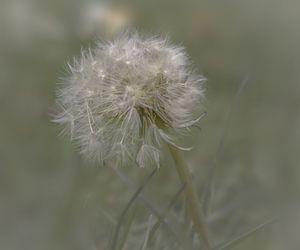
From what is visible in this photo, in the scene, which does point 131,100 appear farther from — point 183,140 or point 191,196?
point 183,140

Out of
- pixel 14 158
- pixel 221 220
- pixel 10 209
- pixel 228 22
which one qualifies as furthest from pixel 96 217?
pixel 228 22

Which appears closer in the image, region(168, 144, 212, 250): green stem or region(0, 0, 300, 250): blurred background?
region(168, 144, 212, 250): green stem

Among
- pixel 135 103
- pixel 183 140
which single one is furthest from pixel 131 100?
pixel 183 140

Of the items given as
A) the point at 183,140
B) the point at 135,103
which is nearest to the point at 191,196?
the point at 135,103

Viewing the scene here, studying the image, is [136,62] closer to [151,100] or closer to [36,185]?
[151,100]

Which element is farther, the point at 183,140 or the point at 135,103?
the point at 183,140

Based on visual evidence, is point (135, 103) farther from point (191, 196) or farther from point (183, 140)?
point (183, 140)
